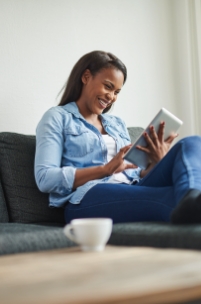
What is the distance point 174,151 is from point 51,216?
2.05 feet

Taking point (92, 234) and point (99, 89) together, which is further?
point (99, 89)

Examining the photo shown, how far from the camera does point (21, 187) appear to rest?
215 centimetres

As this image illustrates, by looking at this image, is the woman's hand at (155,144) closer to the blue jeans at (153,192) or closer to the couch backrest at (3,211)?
the blue jeans at (153,192)

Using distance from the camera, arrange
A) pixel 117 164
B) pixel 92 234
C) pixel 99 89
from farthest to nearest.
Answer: pixel 99 89
pixel 117 164
pixel 92 234

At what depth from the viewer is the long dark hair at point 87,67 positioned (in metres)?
2.31

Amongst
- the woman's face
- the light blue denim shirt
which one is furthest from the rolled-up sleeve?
the woman's face

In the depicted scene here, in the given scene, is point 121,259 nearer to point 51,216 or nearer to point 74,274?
point 74,274

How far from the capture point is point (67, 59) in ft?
8.93

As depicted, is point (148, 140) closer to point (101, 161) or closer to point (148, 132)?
point (148, 132)

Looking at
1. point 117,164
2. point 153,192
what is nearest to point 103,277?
point 153,192

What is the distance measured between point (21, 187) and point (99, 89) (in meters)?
0.53

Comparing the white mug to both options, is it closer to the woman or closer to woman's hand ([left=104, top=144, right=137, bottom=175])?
the woman

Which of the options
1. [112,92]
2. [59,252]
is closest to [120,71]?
[112,92]

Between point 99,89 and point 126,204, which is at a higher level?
point 99,89
